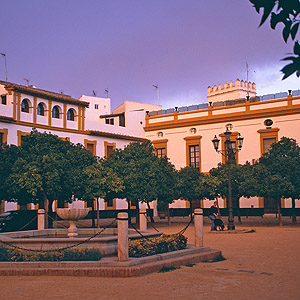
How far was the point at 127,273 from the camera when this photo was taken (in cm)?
918

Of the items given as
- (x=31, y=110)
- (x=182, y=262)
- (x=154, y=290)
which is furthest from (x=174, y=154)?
(x=154, y=290)

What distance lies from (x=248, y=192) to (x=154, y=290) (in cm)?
2114

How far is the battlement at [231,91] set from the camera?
49219 millimetres

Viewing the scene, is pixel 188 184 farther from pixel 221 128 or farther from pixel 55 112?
pixel 55 112

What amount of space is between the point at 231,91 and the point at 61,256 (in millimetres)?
42062

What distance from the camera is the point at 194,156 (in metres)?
41.9

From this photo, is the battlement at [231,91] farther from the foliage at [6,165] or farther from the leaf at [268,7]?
the leaf at [268,7]

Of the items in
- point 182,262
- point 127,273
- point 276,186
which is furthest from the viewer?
point 276,186

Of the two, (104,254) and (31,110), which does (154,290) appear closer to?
(104,254)

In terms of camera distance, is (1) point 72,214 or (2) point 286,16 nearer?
(2) point 286,16

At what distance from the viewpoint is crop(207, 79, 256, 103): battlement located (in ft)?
161

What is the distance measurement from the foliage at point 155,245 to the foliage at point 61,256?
0.84 metres

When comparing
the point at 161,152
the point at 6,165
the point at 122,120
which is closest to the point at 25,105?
the point at 6,165

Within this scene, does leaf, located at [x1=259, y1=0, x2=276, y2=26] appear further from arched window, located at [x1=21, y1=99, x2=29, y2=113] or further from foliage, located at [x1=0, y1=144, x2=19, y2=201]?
arched window, located at [x1=21, y1=99, x2=29, y2=113]
